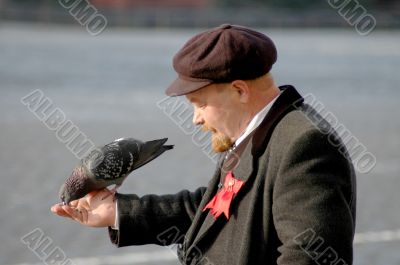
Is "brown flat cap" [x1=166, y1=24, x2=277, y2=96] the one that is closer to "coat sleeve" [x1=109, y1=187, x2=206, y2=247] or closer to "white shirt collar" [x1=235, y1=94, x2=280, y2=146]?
"white shirt collar" [x1=235, y1=94, x2=280, y2=146]

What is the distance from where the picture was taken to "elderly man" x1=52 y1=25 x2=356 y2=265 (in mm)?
2631

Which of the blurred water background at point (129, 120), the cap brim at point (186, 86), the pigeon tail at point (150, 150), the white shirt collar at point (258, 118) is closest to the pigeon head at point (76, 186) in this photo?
the pigeon tail at point (150, 150)

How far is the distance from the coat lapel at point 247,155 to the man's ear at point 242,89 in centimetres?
9

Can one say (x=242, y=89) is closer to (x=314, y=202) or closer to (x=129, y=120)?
(x=314, y=202)

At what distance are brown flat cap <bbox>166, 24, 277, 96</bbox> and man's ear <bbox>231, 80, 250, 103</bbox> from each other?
0.02 meters

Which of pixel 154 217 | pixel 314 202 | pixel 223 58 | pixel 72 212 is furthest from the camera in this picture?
pixel 154 217

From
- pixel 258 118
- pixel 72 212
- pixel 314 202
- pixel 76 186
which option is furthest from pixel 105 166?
pixel 314 202

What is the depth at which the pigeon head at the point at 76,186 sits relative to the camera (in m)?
2.84

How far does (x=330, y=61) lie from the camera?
23.7m

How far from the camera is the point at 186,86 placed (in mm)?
2811

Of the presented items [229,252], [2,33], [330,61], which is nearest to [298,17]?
[2,33]

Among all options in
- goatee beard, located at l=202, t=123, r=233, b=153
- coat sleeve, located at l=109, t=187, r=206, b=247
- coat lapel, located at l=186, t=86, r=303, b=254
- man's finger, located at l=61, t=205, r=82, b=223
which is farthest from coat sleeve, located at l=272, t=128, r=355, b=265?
man's finger, located at l=61, t=205, r=82, b=223

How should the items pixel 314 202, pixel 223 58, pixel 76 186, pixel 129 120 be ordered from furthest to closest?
pixel 129 120 < pixel 76 186 < pixel 223 58 < pixel 314 202

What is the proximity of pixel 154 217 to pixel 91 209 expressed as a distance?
0.26m
